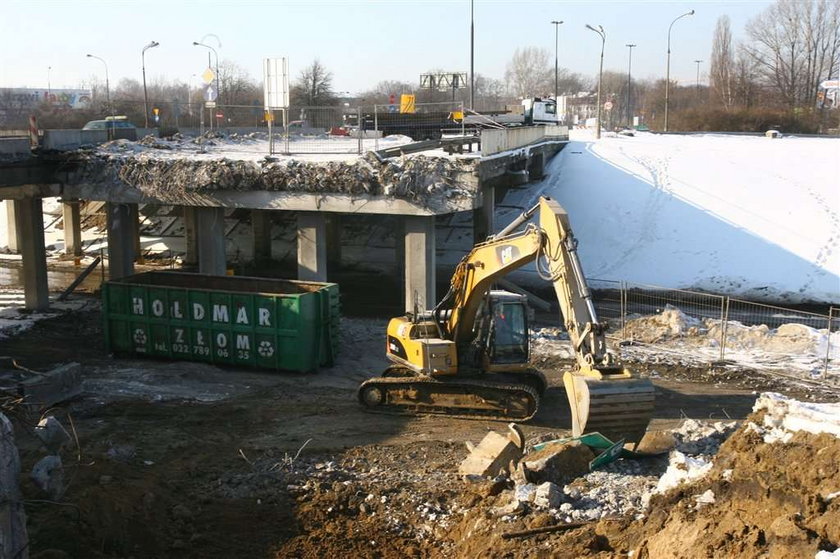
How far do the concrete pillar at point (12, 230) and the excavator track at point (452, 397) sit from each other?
2543 cm

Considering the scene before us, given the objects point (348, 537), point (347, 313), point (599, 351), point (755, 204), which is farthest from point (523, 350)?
point (755, 204)

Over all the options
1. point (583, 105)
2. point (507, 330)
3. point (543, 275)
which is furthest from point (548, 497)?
point (583, 105)

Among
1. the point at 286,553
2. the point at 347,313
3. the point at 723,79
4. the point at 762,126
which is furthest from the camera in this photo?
the point at 723,79

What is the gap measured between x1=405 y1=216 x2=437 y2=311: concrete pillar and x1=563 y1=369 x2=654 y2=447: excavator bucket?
37.9 ft

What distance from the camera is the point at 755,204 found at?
3475 centimetres

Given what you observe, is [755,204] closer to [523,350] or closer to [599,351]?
[523,350]

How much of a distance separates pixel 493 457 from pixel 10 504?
6.37 m


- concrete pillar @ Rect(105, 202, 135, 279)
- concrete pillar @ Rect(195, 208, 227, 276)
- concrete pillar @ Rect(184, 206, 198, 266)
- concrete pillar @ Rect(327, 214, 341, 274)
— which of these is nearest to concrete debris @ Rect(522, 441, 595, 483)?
concrete pillar @ Rect(195, 208, 227, 276)

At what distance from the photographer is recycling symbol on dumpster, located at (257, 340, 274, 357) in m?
19.1

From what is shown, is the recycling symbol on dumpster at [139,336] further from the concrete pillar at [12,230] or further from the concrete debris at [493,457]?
the concrete pillar at [12,230]

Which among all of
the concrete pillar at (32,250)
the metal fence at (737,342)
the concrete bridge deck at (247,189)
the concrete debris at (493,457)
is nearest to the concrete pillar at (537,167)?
the concrete bridge deck at (247,189)

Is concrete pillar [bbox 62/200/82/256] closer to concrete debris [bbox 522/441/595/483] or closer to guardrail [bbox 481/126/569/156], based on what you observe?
guardrail [bbox 481/126/569/156]

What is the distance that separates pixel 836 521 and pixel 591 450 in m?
4.37

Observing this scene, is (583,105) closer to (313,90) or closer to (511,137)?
(313,90)
